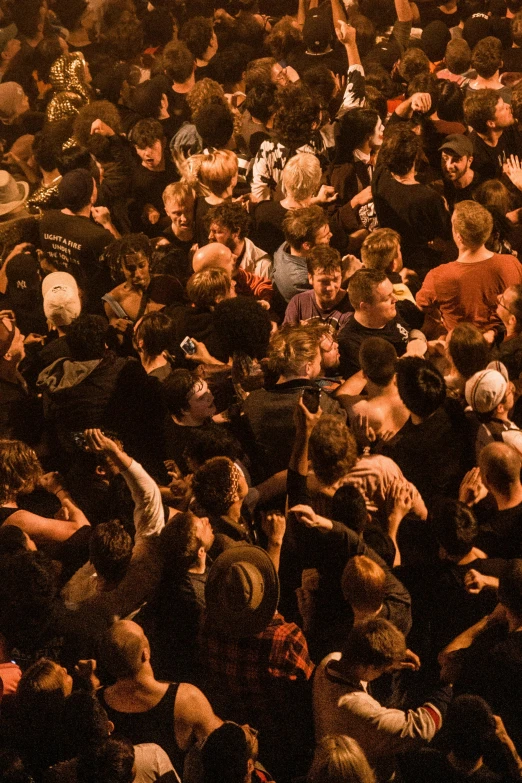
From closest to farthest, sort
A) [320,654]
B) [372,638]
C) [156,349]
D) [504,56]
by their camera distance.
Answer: [372,638]
[320,654]
[156,349]
[504,56]

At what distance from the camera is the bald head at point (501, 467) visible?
3385 millimetres

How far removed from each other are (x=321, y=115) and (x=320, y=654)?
387 centimetres

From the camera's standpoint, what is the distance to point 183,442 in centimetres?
411

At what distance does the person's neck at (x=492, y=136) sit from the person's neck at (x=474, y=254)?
5.06ft

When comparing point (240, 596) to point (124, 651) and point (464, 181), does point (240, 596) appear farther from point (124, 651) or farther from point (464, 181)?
point (464, 181)

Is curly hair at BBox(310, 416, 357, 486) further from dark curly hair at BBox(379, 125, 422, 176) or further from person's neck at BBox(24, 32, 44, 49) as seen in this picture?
person's neck at BBox(24, 32, 44, 49)

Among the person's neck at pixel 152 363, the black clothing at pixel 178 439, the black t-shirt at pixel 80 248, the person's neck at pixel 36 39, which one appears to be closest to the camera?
the black clothing at pixel 178 439

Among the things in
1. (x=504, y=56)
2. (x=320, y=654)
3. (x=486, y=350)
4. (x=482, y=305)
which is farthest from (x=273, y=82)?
(x=320, y=654)

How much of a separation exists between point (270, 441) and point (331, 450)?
49 centimetres

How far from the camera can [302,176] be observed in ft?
17.5

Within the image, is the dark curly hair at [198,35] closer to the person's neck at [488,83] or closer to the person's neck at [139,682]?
the person's neck at [488,83]

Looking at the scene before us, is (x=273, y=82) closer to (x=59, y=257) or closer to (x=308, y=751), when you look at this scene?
(x=59, y=257)

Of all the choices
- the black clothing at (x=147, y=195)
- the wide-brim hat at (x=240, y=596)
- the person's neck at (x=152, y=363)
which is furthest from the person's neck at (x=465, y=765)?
the black clothing at (x=147, y=195)

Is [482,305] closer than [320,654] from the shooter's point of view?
No
